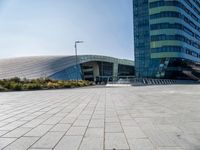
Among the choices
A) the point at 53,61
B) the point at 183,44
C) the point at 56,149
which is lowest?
the point at 56,149

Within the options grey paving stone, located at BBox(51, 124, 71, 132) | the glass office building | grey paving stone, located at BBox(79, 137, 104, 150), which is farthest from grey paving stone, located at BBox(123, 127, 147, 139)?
the glass office building

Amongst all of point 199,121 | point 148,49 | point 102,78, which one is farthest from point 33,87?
point 102,78

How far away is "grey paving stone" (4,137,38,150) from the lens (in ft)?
14.6

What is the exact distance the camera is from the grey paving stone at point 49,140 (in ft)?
14.8

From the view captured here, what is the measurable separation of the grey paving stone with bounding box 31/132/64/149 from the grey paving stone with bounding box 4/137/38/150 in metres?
0.16

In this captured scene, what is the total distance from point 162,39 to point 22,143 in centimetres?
6012

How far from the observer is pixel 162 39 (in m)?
60.3

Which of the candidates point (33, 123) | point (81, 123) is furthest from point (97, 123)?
point (33, 123)

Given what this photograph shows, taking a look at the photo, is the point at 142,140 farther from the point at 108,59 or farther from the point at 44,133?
the point at 108,59

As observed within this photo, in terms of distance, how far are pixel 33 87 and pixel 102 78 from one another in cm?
6020

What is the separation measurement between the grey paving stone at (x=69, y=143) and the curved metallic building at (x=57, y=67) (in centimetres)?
5027

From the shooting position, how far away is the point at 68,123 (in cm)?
669

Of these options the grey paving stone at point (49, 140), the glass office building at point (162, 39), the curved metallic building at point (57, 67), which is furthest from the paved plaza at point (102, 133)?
the glass office building at point (162, 39)

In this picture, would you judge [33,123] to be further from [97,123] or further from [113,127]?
[113,127]
